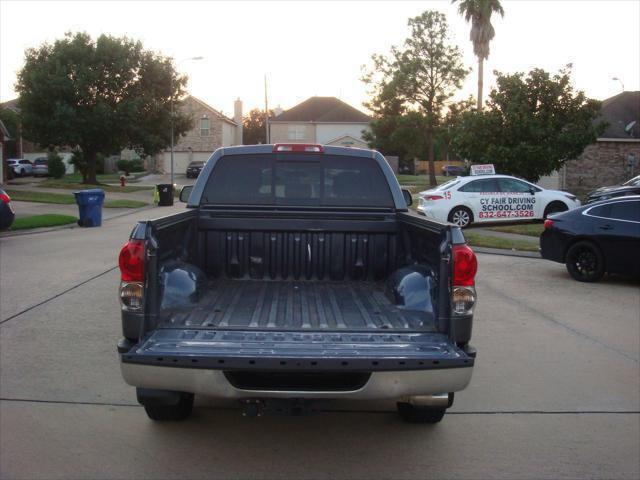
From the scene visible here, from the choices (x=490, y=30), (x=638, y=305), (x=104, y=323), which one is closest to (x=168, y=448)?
(x=104, y=323)

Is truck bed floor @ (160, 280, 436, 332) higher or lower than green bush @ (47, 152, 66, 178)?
lower

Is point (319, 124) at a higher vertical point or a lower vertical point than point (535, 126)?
higher

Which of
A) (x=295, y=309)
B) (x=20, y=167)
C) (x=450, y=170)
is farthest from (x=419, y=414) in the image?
(x=450, y=170)

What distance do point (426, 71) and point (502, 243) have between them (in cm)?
3139

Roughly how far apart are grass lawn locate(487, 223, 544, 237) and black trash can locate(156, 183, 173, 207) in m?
15.8

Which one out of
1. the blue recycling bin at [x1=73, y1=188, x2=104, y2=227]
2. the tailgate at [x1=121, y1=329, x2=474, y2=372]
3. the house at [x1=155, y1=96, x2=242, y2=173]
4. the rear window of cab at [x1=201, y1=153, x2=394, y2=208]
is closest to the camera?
the tailgate at [x1=121, y1=329, x2=474, y2=372]

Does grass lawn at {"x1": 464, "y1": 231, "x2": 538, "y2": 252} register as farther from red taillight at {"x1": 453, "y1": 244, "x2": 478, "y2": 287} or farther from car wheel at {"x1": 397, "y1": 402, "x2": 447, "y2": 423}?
red taillight at {"x1": 453, "y1": 244, "x2": 478, "y2": 287}

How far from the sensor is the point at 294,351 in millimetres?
4059

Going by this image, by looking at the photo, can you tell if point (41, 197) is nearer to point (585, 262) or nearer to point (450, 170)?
point (585, 262)

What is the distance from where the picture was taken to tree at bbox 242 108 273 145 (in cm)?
9925

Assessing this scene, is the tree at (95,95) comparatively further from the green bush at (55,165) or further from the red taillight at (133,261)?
the red taillight at (133,261)

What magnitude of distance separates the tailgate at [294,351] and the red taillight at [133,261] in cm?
37

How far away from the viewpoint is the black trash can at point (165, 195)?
103 feet

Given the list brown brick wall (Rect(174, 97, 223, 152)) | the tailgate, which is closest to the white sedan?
the tailgate
